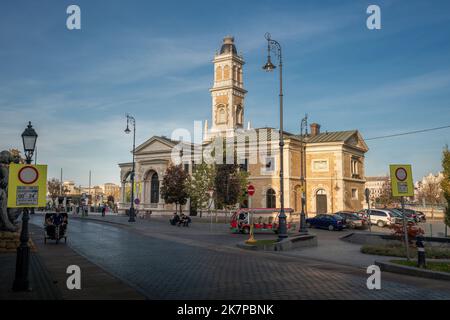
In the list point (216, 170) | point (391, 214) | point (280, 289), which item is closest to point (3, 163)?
point (280, 289)

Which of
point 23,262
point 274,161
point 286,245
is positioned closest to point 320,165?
point 274,161

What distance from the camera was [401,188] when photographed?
1260 cm

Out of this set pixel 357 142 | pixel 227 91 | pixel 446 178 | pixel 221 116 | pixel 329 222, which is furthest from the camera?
pixel 221 116

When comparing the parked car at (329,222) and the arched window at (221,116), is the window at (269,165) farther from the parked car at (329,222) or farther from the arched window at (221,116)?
the parked car at (329,222)

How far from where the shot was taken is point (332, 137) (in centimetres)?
5275

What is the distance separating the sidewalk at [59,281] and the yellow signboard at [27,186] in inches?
76.9

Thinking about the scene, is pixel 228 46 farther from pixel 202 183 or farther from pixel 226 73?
pixel 202 183

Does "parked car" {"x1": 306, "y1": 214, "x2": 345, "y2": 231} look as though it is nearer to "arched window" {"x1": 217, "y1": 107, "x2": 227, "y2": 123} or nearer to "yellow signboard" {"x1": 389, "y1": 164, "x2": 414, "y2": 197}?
"yellow signboard" {"x1": 389, "y1": 164, "x2": 414, "y2": 197}

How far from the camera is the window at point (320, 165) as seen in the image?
5034cm

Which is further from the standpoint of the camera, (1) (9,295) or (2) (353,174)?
(2) (353,174)

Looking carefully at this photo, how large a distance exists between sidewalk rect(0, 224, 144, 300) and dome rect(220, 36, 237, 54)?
56977 millimetres

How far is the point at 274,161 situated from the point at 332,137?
8990 mm

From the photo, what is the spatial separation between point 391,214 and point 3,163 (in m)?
31.7
